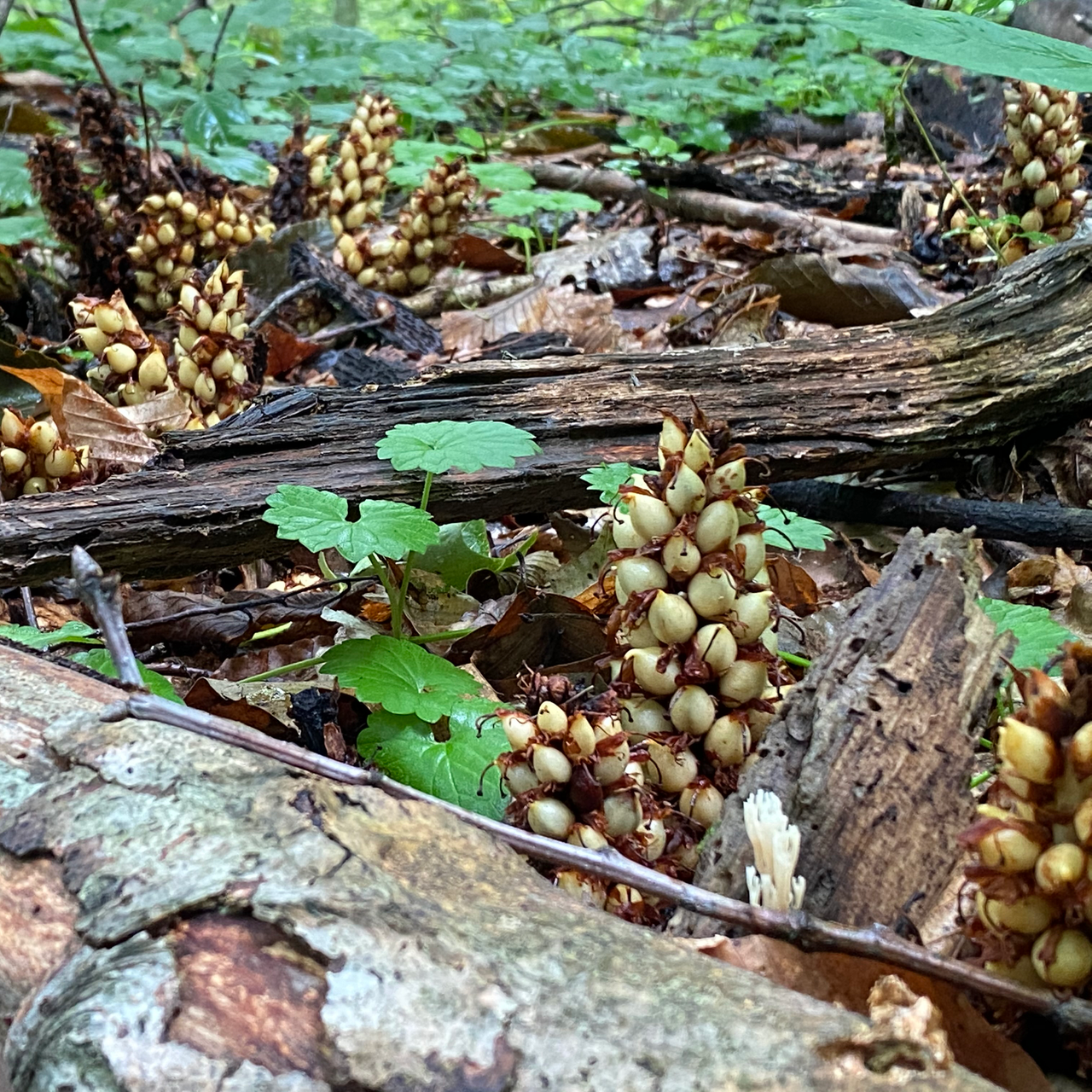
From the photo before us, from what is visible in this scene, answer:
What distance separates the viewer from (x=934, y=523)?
2.43 meters

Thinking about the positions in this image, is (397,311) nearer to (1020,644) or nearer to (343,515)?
(343,515)

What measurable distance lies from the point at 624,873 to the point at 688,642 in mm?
489

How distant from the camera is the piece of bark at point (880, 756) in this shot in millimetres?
1088

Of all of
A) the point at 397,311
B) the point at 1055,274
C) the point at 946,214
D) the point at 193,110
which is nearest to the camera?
the point at 1055,274

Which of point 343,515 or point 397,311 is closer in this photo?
point 343,515

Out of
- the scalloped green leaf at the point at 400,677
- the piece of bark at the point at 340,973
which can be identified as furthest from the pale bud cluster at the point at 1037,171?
the piece of bark at the point at 340,973

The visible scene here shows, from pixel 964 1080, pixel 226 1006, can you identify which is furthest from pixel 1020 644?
pixel 226 1006

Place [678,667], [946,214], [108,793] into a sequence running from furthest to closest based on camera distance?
[946,214] → [678,667] → [108,793]

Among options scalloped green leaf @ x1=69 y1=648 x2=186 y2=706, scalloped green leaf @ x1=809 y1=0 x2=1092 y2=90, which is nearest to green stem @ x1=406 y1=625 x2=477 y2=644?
scalloped green leaf @ x1=69 y1=648 x2=186 y2=706

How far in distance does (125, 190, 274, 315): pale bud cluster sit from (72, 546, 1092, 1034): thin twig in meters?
3.32

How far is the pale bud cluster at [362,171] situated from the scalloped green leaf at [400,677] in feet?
11.2

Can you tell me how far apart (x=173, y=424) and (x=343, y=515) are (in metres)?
1.19

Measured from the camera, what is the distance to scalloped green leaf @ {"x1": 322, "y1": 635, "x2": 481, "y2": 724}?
165 centimetres

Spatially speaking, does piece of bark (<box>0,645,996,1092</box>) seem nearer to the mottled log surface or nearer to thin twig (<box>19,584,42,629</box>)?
the mottled log surface
